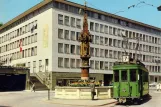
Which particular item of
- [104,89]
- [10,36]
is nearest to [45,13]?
[10,36]

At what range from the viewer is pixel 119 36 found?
75.7 metres

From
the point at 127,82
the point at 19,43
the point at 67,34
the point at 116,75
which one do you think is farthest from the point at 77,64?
the point at 127,82

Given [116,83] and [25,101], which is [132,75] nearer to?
[116,83]

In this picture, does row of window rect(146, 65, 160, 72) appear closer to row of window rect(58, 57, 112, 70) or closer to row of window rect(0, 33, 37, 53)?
row of window rect(58, 57, 112, 70)

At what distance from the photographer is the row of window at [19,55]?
212ft

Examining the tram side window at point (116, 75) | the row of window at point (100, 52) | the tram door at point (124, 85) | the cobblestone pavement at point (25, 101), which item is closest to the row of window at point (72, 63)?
the row of window at point (100, 52)

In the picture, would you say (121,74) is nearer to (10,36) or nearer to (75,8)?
(75,8)

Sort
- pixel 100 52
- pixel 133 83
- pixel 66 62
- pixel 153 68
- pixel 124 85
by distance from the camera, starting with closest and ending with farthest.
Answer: pixel 133 83, pixel 124 85, pixel 66 62, pixel 100 52, pixel 153 68

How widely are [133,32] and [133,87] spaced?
2301 inches

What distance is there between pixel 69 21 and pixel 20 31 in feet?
50.4

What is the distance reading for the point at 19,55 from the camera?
7075 cm

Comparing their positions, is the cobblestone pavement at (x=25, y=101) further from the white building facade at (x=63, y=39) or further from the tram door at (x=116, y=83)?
the white building facade at (x=63, y=39)

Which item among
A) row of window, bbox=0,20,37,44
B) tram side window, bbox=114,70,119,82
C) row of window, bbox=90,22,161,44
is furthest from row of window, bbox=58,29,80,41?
tram side window, bbox=114,70,119,82

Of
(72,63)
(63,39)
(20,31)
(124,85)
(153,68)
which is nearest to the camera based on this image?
(124,85)
